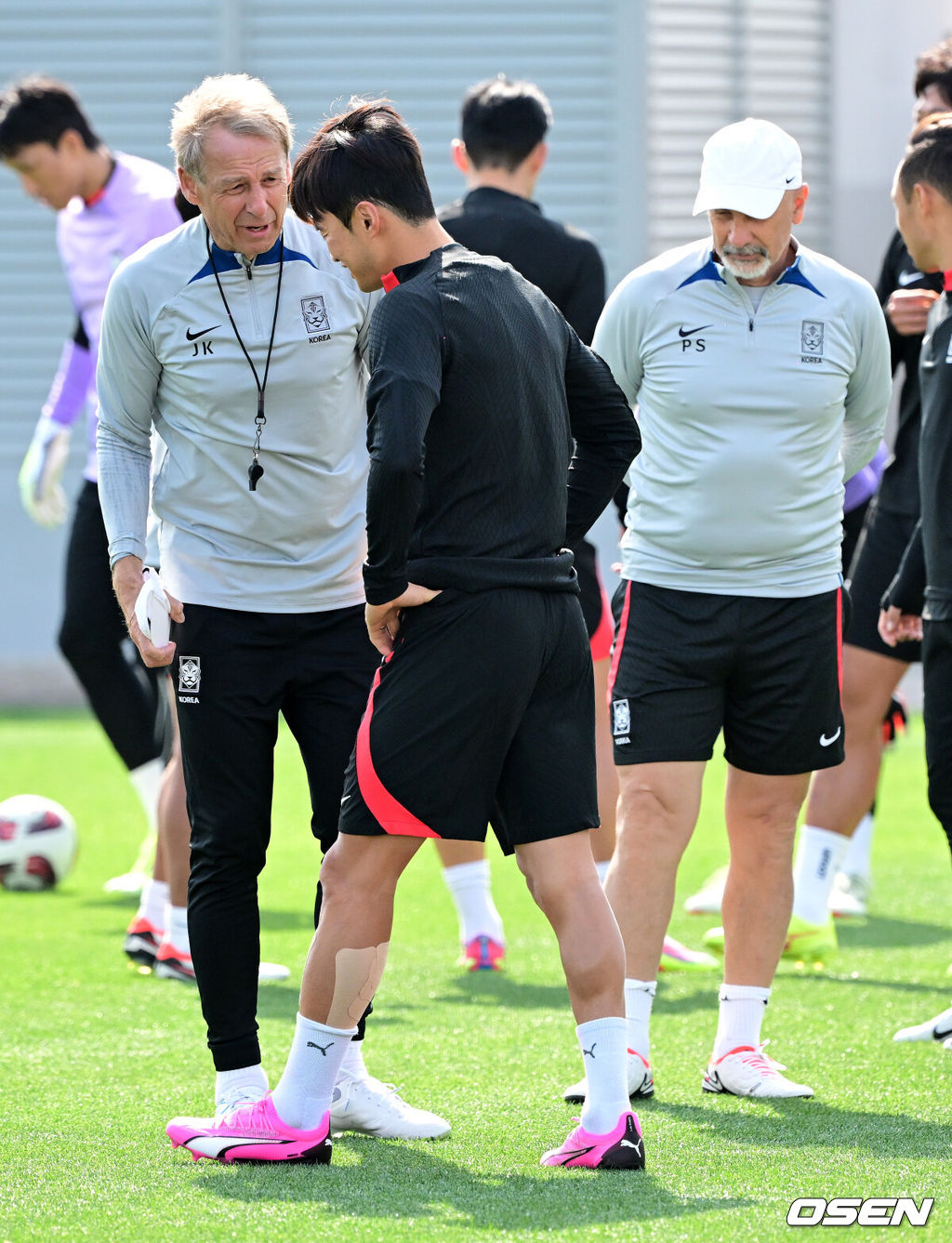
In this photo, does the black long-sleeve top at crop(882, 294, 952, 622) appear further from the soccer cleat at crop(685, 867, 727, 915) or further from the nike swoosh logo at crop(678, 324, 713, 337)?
the soccer cleat at crop(685, 867, 727, 915)

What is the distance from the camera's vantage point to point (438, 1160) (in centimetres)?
338

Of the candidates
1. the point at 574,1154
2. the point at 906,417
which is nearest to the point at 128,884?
the point at 906,417

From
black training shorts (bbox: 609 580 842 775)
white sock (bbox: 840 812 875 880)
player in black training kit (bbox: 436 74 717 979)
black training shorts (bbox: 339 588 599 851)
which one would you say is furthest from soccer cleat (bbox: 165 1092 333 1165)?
white sock (bbox: 840 812 875 880)

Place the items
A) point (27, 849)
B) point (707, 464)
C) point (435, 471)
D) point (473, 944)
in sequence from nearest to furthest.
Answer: point (435, 471) → point (707, 464) → point (473, 944) → point (27, 849)

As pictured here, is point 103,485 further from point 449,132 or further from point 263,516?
point 449,132

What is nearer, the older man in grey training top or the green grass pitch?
the green grass pitch

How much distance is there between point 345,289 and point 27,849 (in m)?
3.73

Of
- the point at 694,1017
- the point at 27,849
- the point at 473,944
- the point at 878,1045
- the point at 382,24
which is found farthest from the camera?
the point at 382,24

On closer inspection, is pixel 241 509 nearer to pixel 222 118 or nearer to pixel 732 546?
pixel 222 118

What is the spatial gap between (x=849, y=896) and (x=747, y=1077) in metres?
2.59

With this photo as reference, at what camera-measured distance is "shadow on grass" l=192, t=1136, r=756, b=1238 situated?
9.70 ft

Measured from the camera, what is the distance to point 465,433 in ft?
10.3

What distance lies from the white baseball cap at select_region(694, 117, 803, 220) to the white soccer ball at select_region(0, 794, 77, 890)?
12.9ft

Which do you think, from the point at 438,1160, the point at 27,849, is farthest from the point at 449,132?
the point at 438,1160
